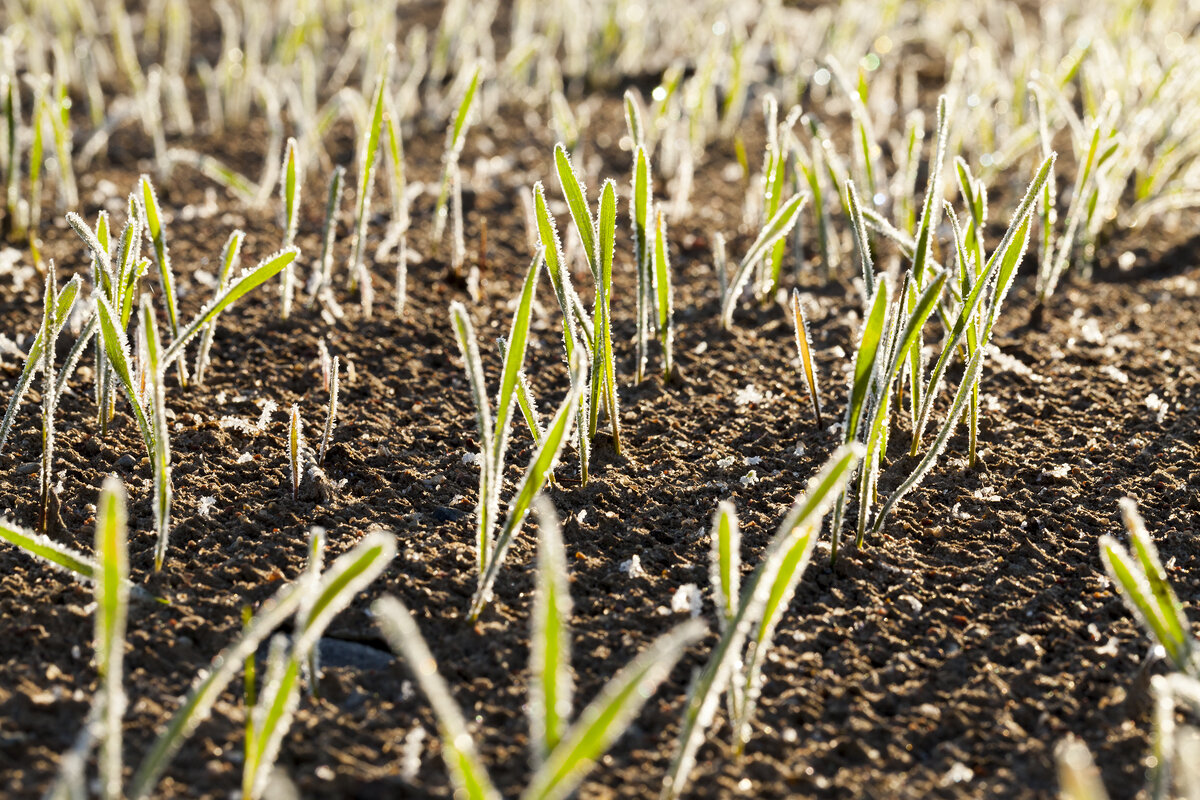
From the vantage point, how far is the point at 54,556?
850 millimetres

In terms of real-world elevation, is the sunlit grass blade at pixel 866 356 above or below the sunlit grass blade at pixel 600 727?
above

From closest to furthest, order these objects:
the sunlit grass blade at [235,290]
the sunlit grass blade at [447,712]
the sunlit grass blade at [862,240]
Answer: the sunlit grass blade at [447,712], the sunlit grass blade at [235,290], the sunlit grass blade at [862,240]

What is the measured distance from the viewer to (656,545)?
1059 mm

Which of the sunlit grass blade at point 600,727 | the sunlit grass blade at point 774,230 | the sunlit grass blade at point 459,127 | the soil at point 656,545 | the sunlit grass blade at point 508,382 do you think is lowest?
the soil at point 656,545

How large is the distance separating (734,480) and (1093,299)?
0.85 meters

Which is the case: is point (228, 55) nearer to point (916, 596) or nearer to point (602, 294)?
point (602, 294)

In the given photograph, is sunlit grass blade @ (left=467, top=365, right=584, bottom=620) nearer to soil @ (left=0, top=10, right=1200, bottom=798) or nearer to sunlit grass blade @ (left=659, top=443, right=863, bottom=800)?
soil @ (left=0, top=10, right=1200, bottom=798)

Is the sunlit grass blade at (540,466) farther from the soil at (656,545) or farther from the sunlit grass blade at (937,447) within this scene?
the sunlit grass blade at (937,447)

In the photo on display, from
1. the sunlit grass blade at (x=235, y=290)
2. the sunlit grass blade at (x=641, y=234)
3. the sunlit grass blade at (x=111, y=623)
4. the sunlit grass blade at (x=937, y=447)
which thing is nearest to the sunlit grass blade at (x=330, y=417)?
the sunlit grass blade at (x=235, y=290)

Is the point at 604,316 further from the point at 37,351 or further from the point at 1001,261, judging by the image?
the point at 37,351

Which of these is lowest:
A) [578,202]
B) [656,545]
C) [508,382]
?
[656,545]

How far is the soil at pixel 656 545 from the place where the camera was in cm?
81

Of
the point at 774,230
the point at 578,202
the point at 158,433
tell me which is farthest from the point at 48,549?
the point at 774,230

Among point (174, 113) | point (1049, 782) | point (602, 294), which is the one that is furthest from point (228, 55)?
point (1049, 782)
